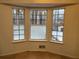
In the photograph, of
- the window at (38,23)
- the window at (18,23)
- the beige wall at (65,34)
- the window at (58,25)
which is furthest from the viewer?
the window at (38,23)

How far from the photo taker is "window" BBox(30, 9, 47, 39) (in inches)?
276

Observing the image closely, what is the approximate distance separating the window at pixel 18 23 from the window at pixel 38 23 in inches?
18.5

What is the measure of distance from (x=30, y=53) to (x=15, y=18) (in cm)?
167

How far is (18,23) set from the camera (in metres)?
6.84

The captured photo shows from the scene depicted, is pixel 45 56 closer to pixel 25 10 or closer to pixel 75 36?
pixel 75 36

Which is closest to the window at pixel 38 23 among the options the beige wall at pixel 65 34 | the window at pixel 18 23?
the window at pixel 18 23

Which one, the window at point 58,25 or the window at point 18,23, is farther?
the window at point 18,23

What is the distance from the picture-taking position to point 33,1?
5871 millimetres

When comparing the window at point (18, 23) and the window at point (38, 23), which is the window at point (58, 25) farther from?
the window at point (18, 23)

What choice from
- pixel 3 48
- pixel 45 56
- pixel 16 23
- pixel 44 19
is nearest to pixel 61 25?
pixel 44 19

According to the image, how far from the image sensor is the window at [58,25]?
6527 mm

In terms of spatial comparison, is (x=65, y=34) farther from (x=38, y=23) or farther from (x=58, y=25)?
(x=38, y=23)

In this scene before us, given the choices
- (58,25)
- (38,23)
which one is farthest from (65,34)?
(38,23)

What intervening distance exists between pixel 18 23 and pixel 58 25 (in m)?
1.79
